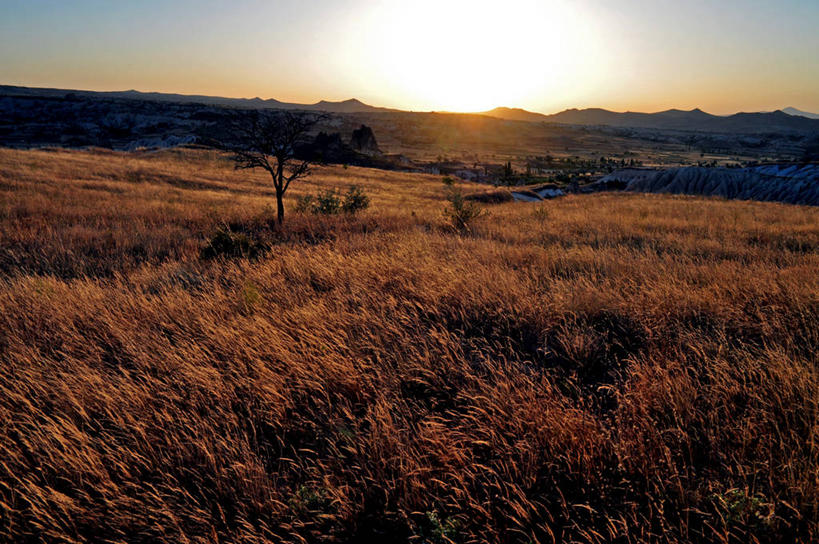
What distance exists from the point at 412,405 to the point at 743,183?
48.1 meters

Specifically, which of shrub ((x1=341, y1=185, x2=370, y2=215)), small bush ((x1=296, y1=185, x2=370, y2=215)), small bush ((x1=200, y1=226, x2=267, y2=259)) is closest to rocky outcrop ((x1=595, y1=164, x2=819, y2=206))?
shrub ((x1=341, y1=185, x2=370, y2=215))

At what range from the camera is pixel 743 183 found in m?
36.9

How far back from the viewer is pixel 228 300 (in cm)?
494

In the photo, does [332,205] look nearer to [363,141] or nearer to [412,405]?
[412,405]

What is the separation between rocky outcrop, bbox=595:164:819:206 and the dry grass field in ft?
130

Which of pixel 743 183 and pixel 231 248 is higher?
pixel 743 183

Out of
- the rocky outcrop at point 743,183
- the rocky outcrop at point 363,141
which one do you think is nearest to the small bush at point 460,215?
the rocky outcrop at point 743,183

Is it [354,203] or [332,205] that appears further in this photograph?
[354,203]

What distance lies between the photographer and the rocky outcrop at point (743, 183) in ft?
111

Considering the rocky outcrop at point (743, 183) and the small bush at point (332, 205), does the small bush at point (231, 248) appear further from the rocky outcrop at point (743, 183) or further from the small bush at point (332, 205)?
the rocky outcrop at point (743, 183)

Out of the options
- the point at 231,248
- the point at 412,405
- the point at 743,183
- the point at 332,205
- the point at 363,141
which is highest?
the point at 363,141

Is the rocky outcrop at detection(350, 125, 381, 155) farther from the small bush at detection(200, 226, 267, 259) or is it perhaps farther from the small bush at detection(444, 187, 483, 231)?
the small bush at detection(200, 226, 267, 259)

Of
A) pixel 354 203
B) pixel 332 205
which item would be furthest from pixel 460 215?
pixel 354 203

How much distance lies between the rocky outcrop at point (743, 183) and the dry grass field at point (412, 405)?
3953cm
